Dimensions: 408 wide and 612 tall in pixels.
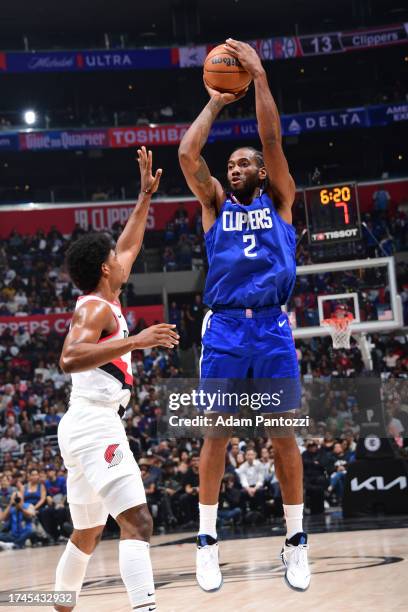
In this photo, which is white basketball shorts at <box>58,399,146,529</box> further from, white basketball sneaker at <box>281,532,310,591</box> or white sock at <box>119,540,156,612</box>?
white basketball sneaker at <box>281,532,310,591</box>

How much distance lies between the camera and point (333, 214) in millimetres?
17484

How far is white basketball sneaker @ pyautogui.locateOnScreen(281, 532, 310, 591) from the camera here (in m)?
5.75

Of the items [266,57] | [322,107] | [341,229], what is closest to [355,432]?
[341,229]

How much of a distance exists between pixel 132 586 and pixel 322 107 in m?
30.7

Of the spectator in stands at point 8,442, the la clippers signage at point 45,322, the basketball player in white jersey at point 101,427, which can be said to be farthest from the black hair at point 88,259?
the la clippers signage at point 45,322

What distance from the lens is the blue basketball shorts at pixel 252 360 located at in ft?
18.8

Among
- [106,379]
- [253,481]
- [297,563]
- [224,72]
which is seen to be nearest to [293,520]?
[297,563]

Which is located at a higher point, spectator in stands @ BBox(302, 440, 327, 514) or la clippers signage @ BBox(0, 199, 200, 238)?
la clippers signage @ BBox(0, 199, 200, 238)

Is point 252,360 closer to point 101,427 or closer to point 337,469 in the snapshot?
point 101,427

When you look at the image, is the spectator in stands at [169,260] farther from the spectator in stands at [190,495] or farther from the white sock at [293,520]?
the white sock at [293,520]

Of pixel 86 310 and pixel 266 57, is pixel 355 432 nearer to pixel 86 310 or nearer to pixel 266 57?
pixel 86 310

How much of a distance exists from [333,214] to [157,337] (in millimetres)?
12759

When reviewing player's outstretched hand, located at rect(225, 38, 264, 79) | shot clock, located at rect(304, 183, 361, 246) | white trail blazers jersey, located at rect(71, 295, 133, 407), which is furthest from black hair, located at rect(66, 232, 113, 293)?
shot clock, located at rect(304, 183, 361, 246)

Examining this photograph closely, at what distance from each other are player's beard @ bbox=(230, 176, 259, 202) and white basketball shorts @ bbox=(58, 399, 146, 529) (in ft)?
4.98
